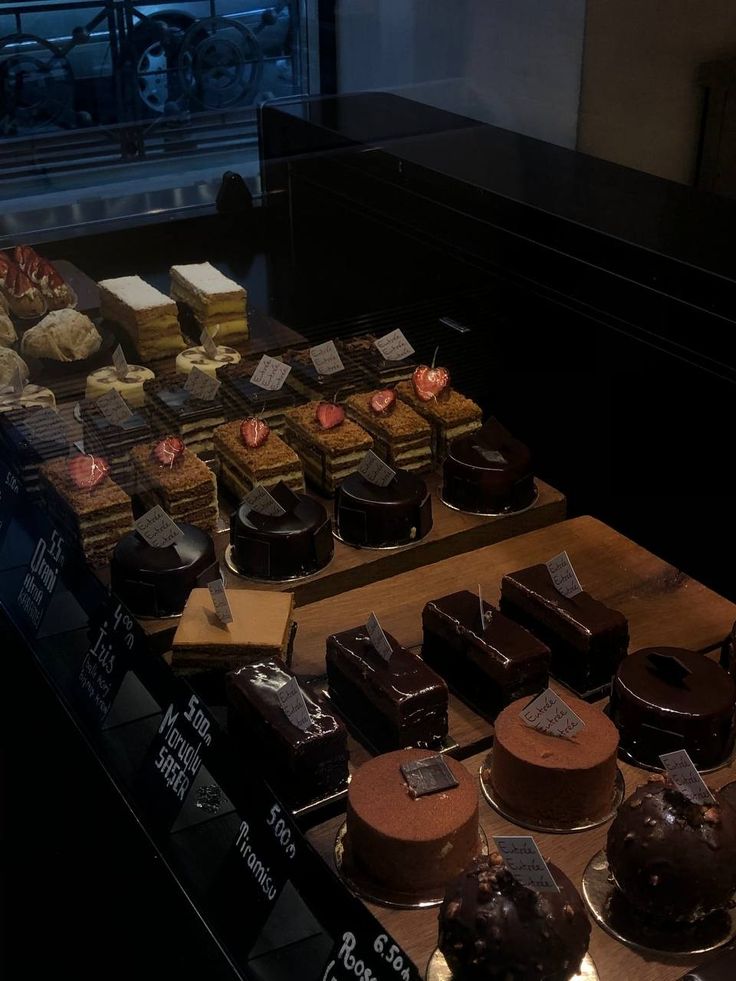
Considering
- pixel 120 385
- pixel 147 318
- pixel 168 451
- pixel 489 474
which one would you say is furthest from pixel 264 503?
pixel 147 318

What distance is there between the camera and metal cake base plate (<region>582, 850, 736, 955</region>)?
6.95 ft

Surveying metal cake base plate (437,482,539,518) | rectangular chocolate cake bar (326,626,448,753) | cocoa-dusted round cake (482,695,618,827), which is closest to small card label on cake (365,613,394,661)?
rectangular chocolate cake bar (326,626,448,753)

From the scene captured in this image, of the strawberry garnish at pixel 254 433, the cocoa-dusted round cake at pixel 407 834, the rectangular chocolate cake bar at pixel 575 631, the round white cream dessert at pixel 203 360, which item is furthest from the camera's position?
the round white cream dessert at pixel 203 360

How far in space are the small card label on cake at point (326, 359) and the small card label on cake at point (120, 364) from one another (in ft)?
2.16

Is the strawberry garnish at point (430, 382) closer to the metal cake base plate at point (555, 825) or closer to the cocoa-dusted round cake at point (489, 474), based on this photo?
the cocoa-dusted round cake at point (489, 474)

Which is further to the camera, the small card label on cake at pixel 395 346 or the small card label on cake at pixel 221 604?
the small card label on cake at pixel 395 346

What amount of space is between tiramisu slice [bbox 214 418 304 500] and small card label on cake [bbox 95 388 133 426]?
312 mm

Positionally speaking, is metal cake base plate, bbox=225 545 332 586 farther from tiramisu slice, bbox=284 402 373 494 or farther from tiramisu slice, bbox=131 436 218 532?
tiramisu slice, bbox=284 402 373 494

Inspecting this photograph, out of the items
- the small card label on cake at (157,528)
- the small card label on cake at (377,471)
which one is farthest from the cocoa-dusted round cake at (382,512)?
the small card label on cake at (157,528)

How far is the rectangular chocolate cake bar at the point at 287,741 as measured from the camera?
2.44m

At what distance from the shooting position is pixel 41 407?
3.89 metres

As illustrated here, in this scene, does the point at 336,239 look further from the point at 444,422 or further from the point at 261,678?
the point at 261,678

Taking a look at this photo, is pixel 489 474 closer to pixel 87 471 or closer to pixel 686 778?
pixel 87 471

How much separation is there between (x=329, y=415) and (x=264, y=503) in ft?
1.89
